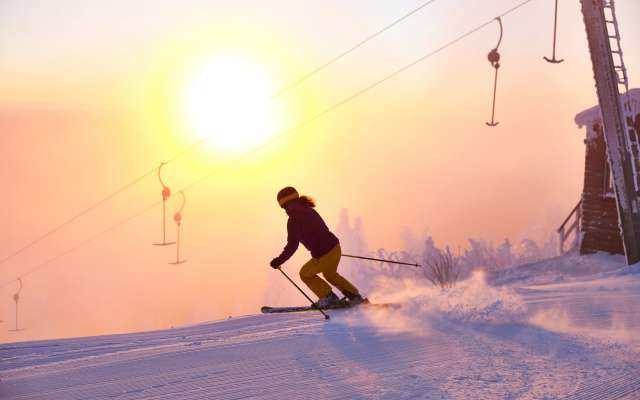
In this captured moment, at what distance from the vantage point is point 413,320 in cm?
638

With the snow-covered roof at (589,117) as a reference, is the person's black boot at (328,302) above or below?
below

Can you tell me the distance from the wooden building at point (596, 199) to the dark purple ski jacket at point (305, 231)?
15.6 meters

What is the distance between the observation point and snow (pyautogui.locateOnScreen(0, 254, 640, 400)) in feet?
12.6

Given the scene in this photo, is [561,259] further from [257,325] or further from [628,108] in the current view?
[257,325]

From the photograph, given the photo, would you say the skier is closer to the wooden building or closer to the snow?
the snow

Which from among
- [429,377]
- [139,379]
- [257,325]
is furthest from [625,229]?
[139,379]

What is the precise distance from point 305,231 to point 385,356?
3742mm

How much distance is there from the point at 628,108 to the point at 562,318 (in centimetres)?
887

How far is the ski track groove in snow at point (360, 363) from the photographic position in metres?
3.80

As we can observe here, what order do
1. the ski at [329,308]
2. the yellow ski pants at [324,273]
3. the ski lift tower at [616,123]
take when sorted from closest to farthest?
1. the ski at [329,308]
2. the yellow ski pants at [324,273]
3. the ski lift tower at [616,123]

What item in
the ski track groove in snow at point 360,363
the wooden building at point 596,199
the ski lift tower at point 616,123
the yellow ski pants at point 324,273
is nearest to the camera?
the ski track groove in snow at point 360,363

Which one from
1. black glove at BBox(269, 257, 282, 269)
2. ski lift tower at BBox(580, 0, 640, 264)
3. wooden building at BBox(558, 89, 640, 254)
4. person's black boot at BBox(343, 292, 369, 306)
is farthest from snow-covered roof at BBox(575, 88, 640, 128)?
black glove at BBox(269, 257, 282, 269)

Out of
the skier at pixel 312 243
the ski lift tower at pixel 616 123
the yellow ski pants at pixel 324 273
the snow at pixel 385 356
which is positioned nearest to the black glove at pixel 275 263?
the skier at pixel 312 243

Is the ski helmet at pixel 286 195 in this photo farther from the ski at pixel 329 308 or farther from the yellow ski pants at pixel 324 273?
the ski at pixel 329 308
